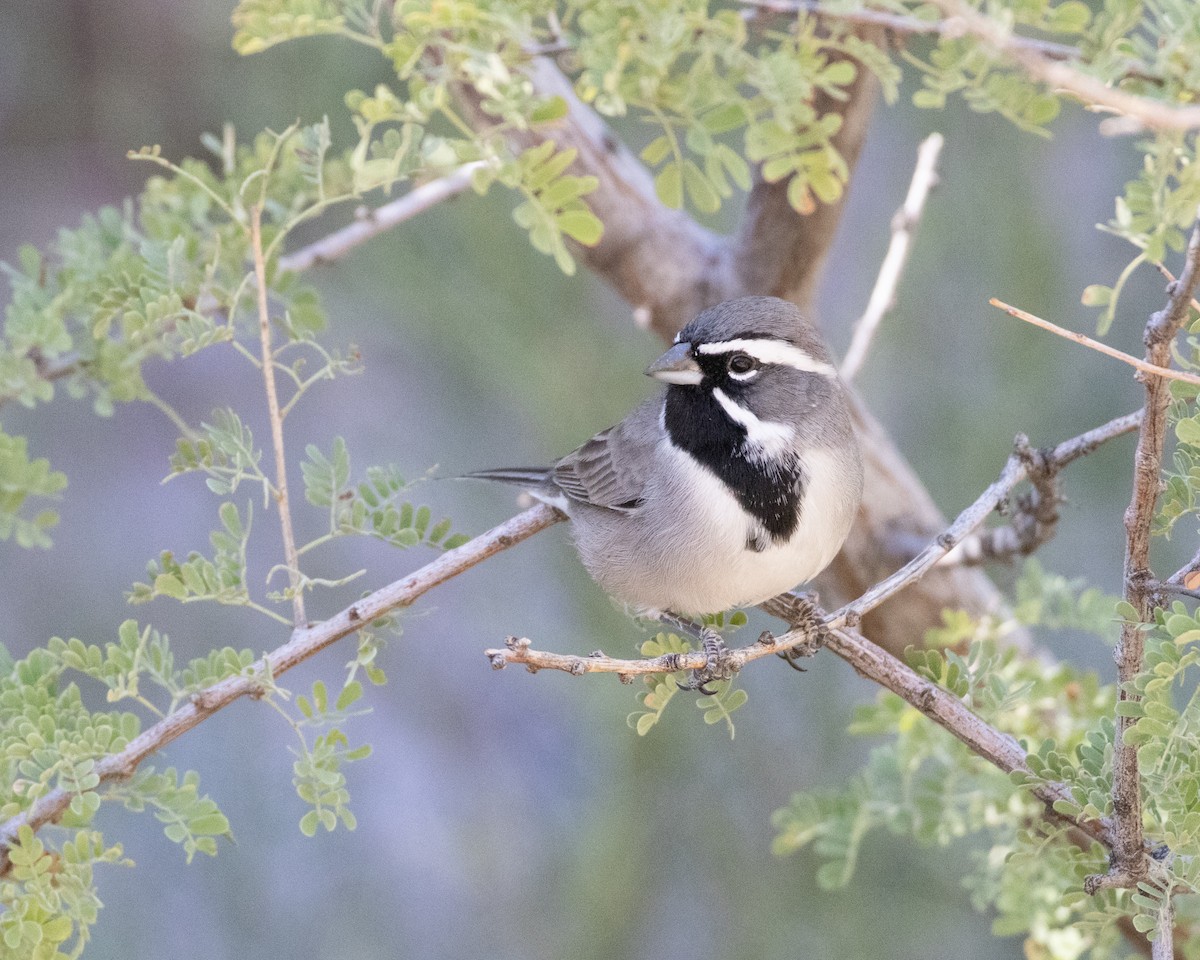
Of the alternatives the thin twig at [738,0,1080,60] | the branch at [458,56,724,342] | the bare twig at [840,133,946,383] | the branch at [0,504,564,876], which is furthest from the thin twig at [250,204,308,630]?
the bare twig at [840,133,946,383]

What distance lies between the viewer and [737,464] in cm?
224

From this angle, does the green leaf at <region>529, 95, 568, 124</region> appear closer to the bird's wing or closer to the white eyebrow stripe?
the white eyebrow stripe

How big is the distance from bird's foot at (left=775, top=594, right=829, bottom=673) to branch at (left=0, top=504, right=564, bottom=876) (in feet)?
1.72

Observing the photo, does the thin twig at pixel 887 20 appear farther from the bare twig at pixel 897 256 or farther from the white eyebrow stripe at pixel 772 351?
the bare twig at pixel 897 256

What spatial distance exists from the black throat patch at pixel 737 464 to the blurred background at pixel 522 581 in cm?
145

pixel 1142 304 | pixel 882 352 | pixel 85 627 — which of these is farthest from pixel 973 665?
pixel 85 627

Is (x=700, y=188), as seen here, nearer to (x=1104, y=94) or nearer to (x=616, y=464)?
(x=616, y=464)

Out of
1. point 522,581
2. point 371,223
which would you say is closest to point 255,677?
point 371,223

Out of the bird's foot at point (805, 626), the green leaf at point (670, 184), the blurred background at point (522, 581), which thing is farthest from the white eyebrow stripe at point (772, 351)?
the blurred background at point (522, 581)

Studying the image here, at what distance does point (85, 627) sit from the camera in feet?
15.9

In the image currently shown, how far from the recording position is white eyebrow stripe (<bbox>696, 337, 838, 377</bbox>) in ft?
7.38

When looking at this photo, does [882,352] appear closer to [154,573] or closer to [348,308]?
[348,308]

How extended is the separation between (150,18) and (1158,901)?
5275 millimetres

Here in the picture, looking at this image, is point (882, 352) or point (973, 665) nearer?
point (973, 665)
